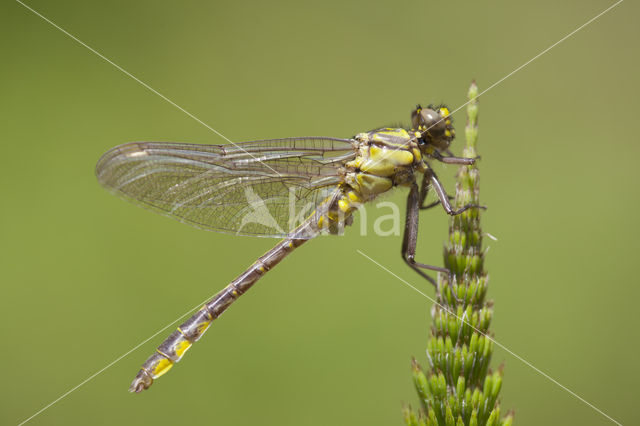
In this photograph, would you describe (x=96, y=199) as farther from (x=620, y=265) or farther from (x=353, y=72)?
(x=620, y=265)

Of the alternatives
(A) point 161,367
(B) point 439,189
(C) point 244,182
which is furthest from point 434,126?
(A) point 161,367

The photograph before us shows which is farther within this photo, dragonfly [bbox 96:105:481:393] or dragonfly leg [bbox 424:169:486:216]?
dragonfly [bbox 96:105:481:393]

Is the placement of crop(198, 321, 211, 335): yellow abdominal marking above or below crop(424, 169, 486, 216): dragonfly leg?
below

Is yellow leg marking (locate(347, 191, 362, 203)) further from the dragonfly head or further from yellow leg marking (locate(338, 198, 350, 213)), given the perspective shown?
the dragonfly head

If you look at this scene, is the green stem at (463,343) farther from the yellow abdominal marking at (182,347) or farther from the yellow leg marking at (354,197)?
the yellow abdominal marking at (182,347)

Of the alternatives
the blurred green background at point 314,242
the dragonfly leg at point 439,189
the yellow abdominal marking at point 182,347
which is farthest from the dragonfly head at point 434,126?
the yellow abdominal marking at point 182,347

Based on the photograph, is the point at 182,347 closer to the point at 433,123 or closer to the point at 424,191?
the point at 424,191

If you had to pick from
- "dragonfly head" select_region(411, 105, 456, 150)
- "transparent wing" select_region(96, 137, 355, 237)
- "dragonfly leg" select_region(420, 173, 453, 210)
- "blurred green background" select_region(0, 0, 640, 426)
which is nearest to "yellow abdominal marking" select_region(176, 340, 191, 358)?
"transparent wing" select_region(96, 137, 355, 237)
